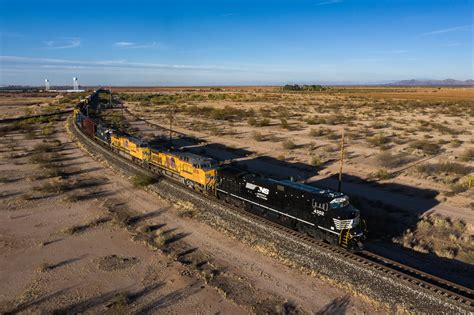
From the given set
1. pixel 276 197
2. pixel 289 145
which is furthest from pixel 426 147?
pixel 276 197

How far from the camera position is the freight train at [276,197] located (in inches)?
711

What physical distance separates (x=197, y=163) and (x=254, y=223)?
24.6ft

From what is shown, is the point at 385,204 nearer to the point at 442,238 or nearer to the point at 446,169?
the point at 442,238

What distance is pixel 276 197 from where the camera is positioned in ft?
69.7

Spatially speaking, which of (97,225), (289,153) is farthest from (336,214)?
(289,153)

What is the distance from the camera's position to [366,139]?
170ft

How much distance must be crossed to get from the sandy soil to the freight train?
10.3ft

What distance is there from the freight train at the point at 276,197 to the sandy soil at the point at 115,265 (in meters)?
3.13

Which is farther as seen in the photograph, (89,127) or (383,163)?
(89,127)

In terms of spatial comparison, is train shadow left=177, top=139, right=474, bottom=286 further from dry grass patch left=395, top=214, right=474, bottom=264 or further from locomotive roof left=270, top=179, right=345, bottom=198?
locomotive roof left=270, top=179, right=345, bottom=198

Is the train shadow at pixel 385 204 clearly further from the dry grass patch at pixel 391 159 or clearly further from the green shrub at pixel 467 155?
the green shrub at pixel 467 155

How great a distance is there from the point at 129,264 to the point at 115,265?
68cm

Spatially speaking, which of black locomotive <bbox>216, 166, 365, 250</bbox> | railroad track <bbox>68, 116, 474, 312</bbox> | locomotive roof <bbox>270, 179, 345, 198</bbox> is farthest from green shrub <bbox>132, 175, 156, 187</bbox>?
locomotive roof <bbox>270, 179, 345, 198</bbox>

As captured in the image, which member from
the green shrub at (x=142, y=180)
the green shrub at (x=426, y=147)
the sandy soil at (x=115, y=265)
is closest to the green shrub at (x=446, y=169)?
the green shrub at (x=426, y=147)
